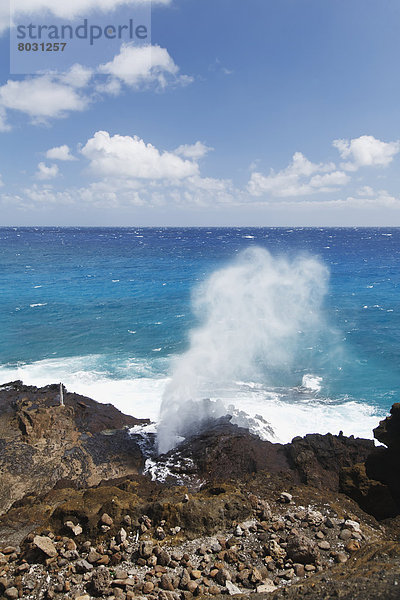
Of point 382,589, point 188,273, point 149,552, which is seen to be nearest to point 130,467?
point 149,552

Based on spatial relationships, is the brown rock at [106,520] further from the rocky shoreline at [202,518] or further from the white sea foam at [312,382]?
the white sea foam at [312,382]

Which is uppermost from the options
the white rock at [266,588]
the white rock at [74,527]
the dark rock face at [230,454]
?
the white rock at [74,527]

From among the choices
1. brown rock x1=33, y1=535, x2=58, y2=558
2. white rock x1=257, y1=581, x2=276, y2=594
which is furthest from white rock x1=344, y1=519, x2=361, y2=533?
brown rock x1=33, y1=535, x2=58, y2=558

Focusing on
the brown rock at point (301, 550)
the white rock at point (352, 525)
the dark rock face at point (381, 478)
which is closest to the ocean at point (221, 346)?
the dark rock face at point (381, 478)

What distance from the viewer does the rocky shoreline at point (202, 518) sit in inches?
312

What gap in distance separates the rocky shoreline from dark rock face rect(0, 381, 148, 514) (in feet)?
0.24

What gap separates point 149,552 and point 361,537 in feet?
17.9

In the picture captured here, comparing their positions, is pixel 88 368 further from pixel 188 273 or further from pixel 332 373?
pixel 188 273

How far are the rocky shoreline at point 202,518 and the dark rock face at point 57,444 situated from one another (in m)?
0.07

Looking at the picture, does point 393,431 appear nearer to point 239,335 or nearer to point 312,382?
point 312,382

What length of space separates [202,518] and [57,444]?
8.93 metres

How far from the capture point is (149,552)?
871 centimetres

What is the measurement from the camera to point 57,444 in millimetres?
16094

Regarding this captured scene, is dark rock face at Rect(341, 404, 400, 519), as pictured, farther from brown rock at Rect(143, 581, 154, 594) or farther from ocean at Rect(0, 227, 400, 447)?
brown rock at Rect(143, 581, 154, 594)
